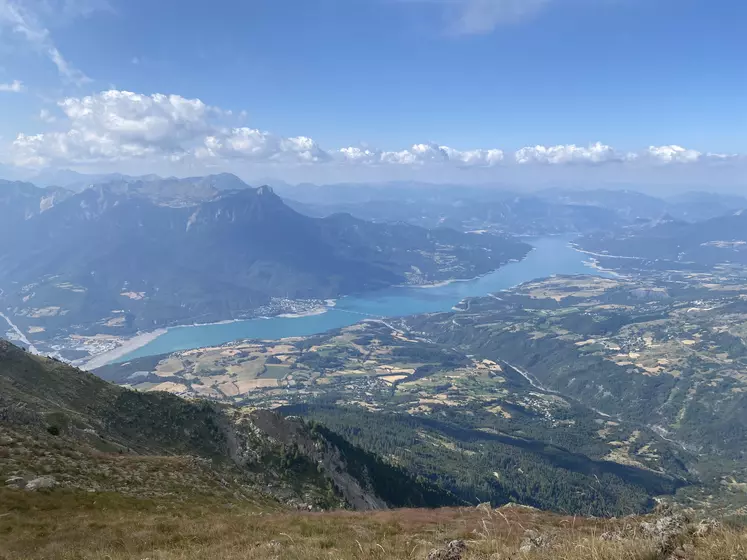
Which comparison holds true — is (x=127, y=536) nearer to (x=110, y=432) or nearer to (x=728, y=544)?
(x=728, y=544)

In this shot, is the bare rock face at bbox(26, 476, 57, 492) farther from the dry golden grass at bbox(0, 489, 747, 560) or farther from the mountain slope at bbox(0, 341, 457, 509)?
A: the dry golden grass at bbox(0, 489, 747, 560)

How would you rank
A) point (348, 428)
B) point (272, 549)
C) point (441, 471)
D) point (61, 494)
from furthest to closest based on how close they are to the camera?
point (348, 428), point (441, 471), point (61, 494), point (272, 549)

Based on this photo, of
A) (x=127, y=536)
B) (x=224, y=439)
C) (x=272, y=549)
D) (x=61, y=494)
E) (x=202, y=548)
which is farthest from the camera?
(x=224, y=439)

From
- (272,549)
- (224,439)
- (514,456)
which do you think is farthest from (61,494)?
(514,456)

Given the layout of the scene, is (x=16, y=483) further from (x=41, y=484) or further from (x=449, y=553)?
(x=449, y=553)

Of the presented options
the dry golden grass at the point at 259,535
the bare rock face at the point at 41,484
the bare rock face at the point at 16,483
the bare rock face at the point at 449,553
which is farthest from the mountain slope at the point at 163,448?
the bare rock face at the point at 449,553

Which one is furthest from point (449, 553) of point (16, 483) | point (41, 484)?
→ point (16, 483)
